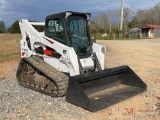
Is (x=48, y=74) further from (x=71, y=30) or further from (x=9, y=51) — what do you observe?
(x=9, y=51)

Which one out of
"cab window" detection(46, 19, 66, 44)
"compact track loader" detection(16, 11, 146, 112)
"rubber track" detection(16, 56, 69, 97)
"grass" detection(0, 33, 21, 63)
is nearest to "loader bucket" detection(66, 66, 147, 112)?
"compact track loader" detection(16, 11, 146, 112)

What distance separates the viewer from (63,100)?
19.7 ft

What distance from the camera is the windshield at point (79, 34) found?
672 centimetres

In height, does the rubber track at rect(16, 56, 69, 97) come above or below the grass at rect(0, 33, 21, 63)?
above

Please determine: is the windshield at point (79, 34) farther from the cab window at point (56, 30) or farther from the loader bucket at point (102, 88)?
the loader bucket at point (102, 88)

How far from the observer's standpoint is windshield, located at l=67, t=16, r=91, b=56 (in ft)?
22.0

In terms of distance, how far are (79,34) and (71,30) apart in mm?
353

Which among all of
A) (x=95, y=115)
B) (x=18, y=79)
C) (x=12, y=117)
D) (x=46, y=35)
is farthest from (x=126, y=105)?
(x=18, y=79)

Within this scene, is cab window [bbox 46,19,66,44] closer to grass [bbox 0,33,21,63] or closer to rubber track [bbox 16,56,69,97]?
rubber track [bbox 16,56,69,97]

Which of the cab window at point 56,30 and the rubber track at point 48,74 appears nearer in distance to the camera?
the rubber track at point 48,74

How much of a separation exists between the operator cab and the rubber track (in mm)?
808

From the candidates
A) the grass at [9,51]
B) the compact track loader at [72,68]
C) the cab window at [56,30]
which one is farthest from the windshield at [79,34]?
the grass at [9,51]

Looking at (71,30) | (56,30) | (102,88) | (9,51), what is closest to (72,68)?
(102,88)

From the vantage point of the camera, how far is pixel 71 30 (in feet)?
22.1
